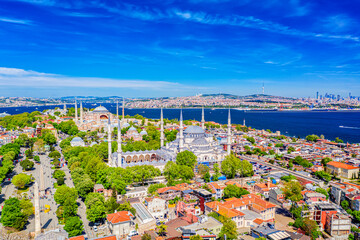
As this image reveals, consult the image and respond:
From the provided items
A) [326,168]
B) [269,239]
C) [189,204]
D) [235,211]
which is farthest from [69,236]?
[326,168]

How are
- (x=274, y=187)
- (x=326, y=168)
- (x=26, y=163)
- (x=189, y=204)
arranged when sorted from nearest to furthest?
1. (x=189, y=204)
2. (x=274, y=187)
3. (x=26, y=163)
4. (x=326, y=168)

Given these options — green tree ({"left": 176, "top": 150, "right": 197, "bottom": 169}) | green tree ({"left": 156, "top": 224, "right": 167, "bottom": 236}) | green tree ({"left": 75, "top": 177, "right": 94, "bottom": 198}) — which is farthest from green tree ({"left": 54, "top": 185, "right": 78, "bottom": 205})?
green tree ({"left": 176, "top": 150, "right": 197, "bottom": 169})

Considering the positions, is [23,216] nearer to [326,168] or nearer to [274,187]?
[274,187]

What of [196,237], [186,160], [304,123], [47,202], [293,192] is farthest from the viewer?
[304,123]

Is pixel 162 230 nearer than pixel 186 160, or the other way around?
pixel 162 230

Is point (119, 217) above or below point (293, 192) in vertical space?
below

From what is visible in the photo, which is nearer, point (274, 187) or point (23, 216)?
point (23, 216)

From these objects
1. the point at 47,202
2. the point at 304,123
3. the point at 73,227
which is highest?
the point at 304,123

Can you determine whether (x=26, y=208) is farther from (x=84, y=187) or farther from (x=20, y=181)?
(x=20, y=181)

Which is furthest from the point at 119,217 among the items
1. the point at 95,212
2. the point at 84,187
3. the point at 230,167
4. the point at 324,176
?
the point at 324,176

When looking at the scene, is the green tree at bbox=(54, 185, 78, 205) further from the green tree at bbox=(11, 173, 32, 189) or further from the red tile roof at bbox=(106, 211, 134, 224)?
the green tree at bbox=(11, 173, 32, 189)

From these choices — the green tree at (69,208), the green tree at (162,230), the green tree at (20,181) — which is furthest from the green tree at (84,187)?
the green tree at (162,230)
